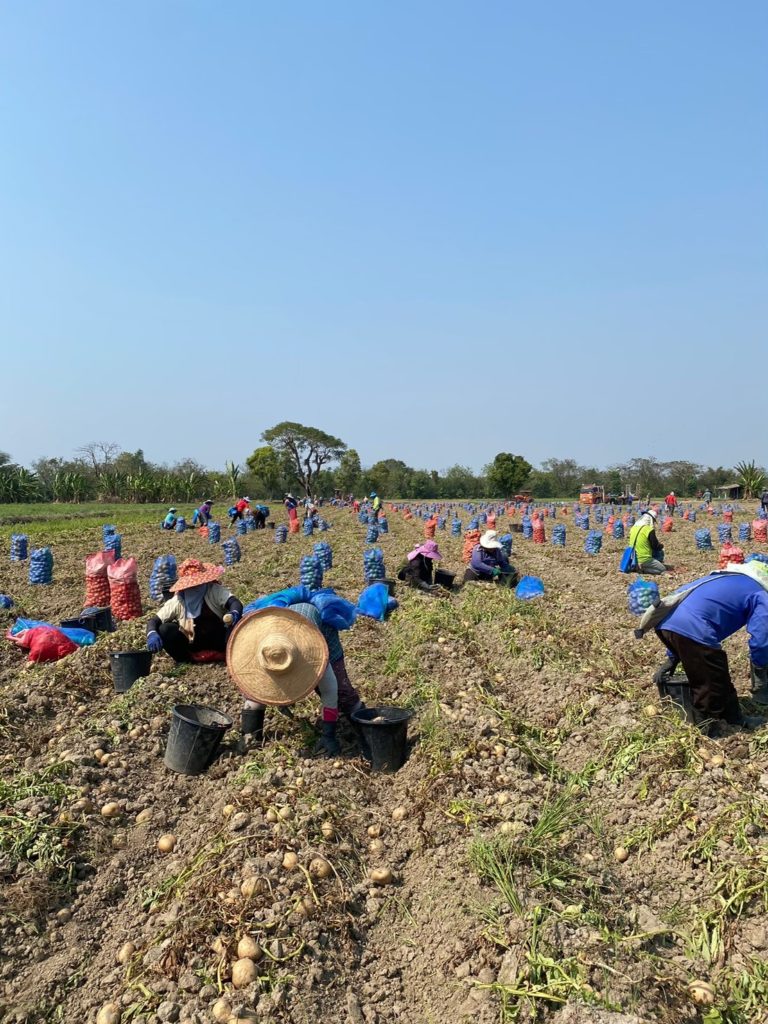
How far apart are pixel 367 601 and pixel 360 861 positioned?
204 inches

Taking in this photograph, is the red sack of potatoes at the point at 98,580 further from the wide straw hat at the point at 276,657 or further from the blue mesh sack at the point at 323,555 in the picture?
the wide straw hat at the point at 276,657

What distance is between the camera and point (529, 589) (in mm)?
9359

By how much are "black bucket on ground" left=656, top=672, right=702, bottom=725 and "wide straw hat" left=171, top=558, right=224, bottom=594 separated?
345cm

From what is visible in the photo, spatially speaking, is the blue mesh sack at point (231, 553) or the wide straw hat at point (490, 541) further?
the blue mesh sack at point (231, 553)

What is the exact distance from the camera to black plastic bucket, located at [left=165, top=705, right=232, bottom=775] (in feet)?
13.7

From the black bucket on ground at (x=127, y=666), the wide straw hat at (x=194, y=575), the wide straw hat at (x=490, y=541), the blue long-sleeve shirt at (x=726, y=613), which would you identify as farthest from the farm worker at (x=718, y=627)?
the wide straw hat at (x=490, y=541)

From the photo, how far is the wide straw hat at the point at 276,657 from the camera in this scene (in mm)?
4188

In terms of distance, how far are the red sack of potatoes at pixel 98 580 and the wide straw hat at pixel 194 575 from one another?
3.90m

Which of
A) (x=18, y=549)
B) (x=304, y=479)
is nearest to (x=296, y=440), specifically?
(x=304, y=479)

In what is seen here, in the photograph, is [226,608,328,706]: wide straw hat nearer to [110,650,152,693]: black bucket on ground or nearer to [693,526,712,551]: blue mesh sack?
[110,650,152,693]: black bucket on ground

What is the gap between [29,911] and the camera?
298 centimetres

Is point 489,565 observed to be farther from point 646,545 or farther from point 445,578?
point 646,545

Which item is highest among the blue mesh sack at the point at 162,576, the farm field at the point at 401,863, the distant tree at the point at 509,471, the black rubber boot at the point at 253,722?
the distant tree at the point at 509,471

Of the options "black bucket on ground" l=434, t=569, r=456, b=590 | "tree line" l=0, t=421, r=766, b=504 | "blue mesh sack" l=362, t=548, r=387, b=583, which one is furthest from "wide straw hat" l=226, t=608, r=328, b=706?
"tree line" l=0, t=421, r=766, b=504
